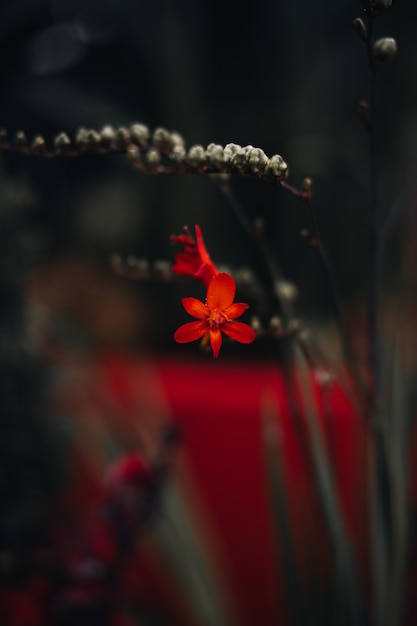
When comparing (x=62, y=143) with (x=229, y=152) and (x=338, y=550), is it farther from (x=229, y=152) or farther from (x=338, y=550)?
(x=338, y=550)

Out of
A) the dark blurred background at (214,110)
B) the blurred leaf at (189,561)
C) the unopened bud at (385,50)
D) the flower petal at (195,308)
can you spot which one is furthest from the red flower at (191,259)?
the dark blurred background at (214,110)

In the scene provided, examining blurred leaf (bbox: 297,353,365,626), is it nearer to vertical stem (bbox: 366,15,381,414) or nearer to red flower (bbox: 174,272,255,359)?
vertical stem (bbox: 366,15,381,414)

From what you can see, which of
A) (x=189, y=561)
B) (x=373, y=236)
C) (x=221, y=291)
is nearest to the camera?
(x=221, y=291)

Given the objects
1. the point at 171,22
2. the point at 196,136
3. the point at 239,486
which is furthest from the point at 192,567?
the point at 171,22

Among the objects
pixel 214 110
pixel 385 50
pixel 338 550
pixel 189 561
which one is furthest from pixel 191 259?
pixel 214 110

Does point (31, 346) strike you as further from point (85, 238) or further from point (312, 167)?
point (85, 238)

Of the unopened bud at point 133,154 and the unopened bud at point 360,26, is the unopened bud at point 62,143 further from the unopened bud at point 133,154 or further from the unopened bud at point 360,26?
the unopened bud at point 360,26
